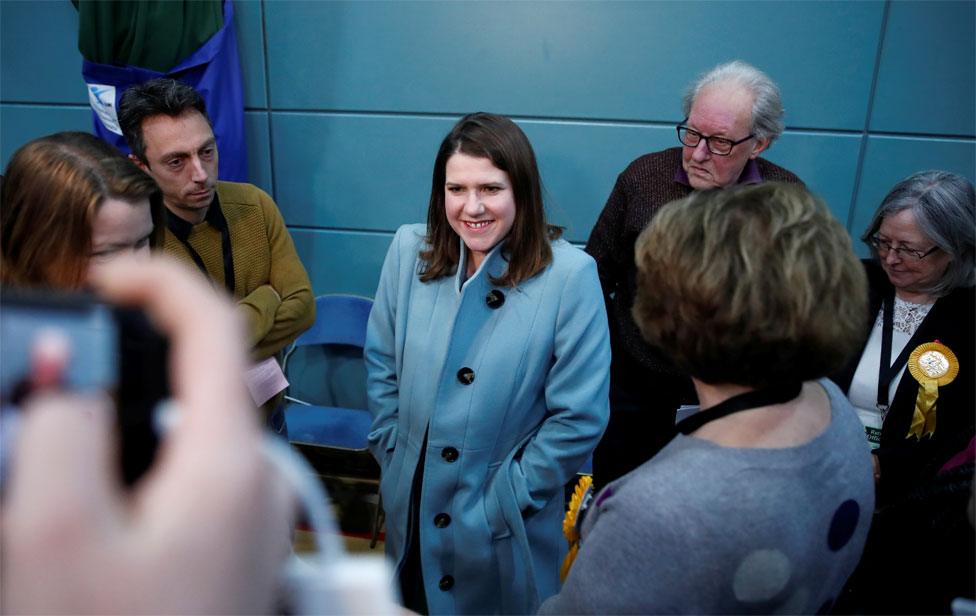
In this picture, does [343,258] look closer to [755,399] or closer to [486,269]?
[486,269]

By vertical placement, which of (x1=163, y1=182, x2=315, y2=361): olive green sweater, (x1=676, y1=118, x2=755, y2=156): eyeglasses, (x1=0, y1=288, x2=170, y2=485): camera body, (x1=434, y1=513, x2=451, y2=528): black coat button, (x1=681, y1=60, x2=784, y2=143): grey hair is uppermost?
(x1=681, y1=60, x2=784, y2=143): grey hair

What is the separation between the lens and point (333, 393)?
124 inches

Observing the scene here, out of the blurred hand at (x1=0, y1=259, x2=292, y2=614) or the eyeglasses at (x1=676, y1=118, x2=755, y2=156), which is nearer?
the blurred hand at (x1=0, y1=259, x2=292, y2=614)

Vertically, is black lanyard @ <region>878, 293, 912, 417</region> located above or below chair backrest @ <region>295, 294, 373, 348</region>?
above

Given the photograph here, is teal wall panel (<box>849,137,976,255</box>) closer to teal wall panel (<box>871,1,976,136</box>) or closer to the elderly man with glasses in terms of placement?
teal wall panel (<box>871,1,976,136</box>)

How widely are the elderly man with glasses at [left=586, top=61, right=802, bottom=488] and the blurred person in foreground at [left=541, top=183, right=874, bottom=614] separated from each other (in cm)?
116

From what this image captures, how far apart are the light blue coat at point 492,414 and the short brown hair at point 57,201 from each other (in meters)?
0.74

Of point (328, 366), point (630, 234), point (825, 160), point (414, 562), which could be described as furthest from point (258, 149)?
point (825, 160)

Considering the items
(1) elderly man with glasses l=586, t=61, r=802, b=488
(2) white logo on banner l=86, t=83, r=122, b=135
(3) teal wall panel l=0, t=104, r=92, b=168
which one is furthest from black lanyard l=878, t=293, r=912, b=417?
(3) teal wall panel l=0, t=104, r=92, b=168

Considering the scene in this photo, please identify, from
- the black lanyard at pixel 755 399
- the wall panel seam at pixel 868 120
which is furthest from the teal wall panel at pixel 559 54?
the black lanyard at pixel 755 399

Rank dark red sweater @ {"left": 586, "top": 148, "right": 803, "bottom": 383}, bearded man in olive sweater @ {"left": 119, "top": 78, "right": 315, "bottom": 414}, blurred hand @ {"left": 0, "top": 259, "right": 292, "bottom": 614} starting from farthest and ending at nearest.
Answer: dark red sweater @ {"left": 586, "top": 148, "right": 803, "bottom": 383}
bearded man in olive sweater @ {"left": 119, "top": 78, "right": 315, "bottom": 414}
blurred hand @ {"left": 0, "top": 259, "right": 292, "bottom": 614}

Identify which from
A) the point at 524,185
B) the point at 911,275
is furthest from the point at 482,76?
the point at 911,275

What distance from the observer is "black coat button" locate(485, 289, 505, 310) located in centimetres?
152

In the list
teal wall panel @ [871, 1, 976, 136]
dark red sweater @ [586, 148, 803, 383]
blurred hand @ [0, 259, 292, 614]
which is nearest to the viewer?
blurred hand @ [0, 259, 292, 614]
